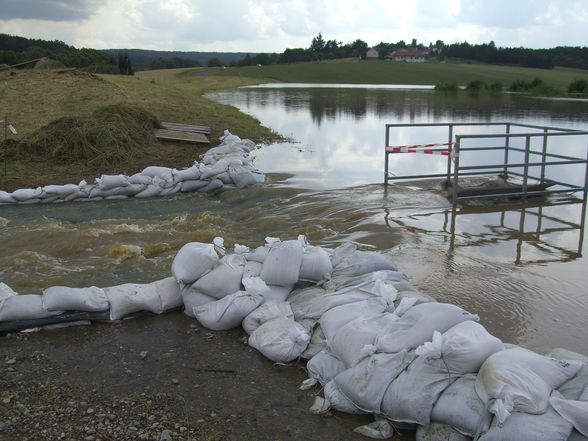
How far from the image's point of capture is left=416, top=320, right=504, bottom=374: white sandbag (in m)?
3.27

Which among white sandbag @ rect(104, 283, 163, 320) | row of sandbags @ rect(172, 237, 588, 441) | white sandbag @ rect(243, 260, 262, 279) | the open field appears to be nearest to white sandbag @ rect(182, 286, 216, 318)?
row of sandbags @ rect(172, 237, 588, 441)

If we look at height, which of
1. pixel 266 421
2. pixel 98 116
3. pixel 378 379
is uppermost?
pixel 98 116

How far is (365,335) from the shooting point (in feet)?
12.3

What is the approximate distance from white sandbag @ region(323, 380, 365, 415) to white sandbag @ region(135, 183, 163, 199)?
22.2 ft

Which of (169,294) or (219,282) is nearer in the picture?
(219,282)

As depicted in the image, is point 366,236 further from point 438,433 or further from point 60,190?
point 60,190

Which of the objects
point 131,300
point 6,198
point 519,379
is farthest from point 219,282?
point 6,198

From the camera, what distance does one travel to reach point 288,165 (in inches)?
488

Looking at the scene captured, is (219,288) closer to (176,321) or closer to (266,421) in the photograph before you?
(176,321)

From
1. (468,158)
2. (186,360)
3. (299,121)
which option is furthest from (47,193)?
(299,121)

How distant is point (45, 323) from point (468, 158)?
10.7 metres

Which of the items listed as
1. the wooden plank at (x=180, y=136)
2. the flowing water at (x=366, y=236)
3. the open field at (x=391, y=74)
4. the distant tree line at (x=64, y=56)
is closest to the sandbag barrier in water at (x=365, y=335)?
the flowing water at (x=366, y=236)

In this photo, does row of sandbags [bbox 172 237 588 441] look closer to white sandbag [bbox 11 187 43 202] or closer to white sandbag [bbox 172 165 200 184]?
white sandbag [bbox 172 165 200 184]

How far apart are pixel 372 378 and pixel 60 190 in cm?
730
